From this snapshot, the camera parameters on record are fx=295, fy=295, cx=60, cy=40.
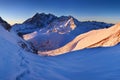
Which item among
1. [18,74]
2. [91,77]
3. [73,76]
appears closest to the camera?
[18,74]

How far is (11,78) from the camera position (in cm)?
1564

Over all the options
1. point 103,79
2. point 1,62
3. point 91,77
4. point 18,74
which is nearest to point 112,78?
point 103,79

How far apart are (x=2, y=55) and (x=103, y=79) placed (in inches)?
296

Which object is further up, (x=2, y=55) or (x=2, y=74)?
(x=2, y=55)

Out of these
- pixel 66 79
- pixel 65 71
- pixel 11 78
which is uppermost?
pixel 65 71

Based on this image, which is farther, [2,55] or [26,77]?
[2,55]

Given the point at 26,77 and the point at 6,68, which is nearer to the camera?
the point at 26,77

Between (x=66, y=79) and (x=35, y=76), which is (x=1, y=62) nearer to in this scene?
(x=35, y=76)

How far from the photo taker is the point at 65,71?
2145 centimetres

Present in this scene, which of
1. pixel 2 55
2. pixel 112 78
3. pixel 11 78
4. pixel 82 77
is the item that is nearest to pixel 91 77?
pixel 82 77

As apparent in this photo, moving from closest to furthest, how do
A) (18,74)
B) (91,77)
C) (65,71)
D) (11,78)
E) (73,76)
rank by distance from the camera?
(11,78), (18,74), (91,77), (73,76), (65,71)

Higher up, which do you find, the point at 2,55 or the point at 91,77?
the point at 2,55

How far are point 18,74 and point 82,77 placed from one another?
4.20m

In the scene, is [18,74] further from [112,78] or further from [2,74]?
[112,78]
